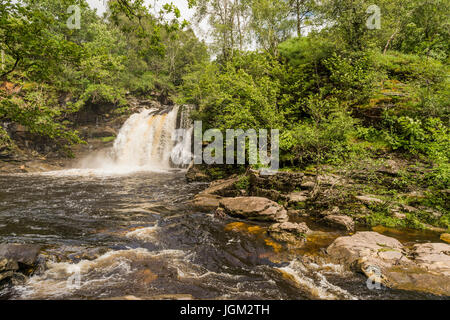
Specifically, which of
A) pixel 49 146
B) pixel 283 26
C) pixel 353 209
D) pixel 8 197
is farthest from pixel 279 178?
pixel 49 146

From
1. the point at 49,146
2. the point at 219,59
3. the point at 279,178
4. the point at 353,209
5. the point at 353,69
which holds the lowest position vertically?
the point at 353,209

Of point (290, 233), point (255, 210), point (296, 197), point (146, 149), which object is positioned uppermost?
point (146, 149)

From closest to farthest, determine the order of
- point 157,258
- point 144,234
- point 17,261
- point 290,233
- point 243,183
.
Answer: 1. point 17,261
2. point 157,258
3. point 290,233
4. point 144,234
5. point 243,183

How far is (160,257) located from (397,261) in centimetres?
517

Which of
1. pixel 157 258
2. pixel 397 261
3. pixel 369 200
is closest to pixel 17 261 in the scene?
pixel 157 258

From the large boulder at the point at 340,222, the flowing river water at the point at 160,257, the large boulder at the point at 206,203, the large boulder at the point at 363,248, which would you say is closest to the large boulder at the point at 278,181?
the large boulder at the point at 206,203

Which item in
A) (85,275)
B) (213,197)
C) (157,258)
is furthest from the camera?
(213,197)

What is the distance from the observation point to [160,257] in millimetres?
5172

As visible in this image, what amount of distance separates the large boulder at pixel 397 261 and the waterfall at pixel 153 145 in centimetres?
1604

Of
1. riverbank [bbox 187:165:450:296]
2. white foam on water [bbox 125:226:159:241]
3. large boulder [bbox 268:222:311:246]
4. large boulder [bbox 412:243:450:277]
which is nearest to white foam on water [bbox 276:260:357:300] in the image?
riverbank [bbox 187:165:450:296]

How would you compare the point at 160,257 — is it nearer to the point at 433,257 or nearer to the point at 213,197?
the point at 213,197
